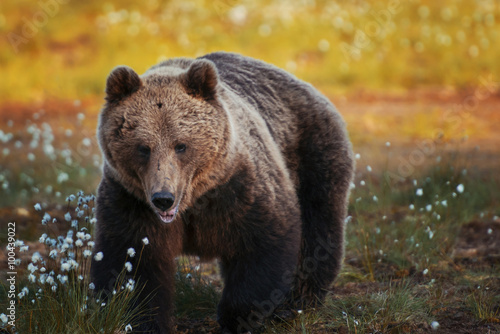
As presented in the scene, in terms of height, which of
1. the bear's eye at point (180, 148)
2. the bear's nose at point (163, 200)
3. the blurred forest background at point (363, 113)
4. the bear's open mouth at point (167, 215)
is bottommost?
the blurred forest background at point (363, 113)

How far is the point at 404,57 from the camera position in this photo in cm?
1708

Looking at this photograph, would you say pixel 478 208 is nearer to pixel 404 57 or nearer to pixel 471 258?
pixel 471 258

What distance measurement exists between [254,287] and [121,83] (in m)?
1.66

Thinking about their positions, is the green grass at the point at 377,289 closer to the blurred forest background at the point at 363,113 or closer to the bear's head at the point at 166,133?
the blurred forest background at the point at 363,113

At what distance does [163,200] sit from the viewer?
3627 millimetres

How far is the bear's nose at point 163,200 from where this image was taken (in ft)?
11.9

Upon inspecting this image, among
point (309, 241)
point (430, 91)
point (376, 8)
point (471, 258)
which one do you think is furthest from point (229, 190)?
point (376, 8)

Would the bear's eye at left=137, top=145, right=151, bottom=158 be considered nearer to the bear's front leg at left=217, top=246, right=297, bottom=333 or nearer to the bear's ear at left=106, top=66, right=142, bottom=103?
the bear's ear at left=106, top=66, right=142, bottom=103

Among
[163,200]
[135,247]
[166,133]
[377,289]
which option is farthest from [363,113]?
[163,200]

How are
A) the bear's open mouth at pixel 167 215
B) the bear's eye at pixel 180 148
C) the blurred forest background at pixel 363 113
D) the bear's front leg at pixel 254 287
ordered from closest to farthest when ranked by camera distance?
the bear's open mouth at pixel 167 215 → the bear's eye at pixel 180 148 → the bear's front leg at pixel 254 287 → the blurred forest background at pixel 363 113

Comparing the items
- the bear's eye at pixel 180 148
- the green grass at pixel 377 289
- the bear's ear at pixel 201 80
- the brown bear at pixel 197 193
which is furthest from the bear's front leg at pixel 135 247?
the bear's ear at pixel 201 80

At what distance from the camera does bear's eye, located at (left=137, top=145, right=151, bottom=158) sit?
3854 millimetres

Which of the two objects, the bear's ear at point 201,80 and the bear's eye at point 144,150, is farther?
the bear's ear at point 201,80

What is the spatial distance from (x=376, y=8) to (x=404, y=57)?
235 centimetres
